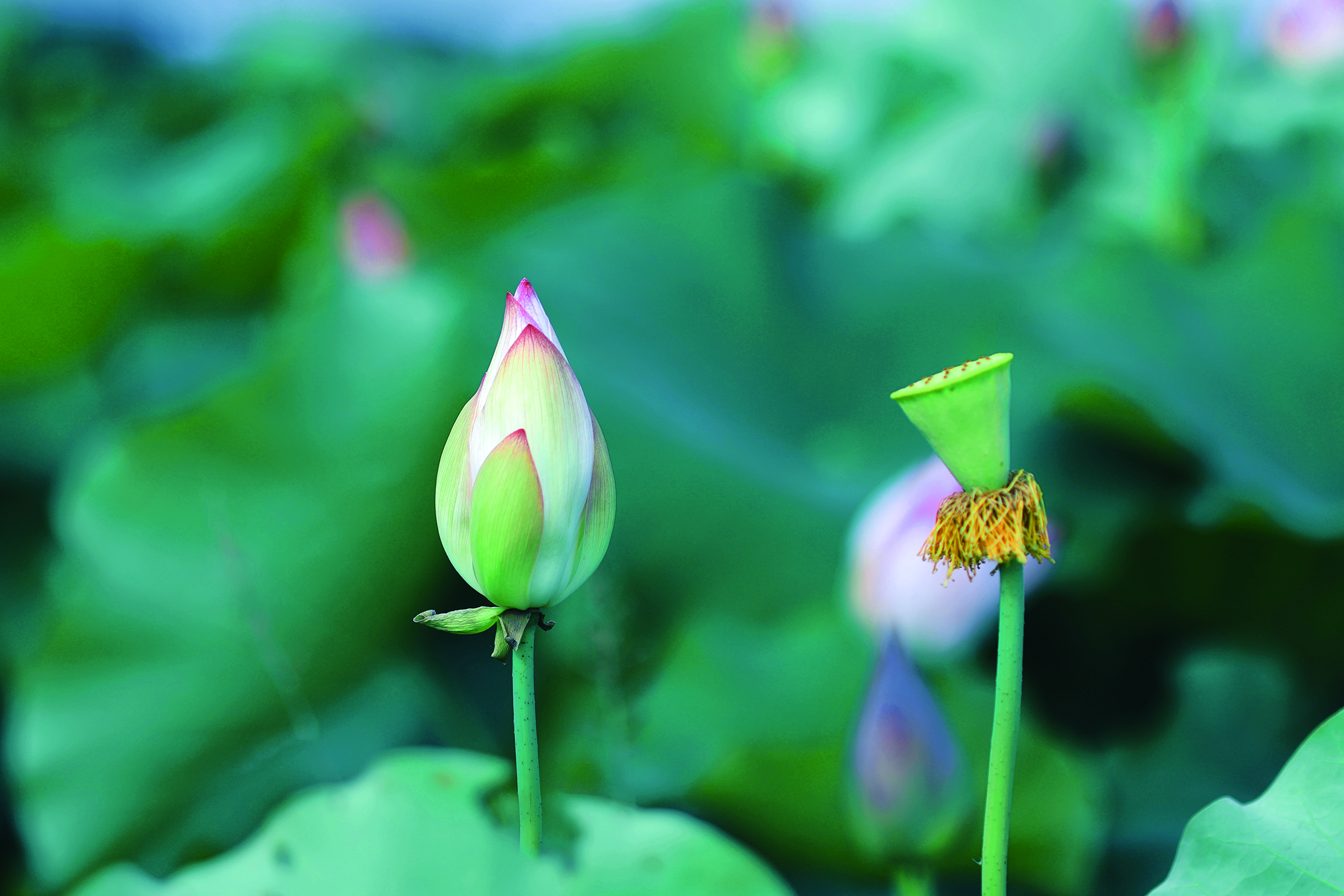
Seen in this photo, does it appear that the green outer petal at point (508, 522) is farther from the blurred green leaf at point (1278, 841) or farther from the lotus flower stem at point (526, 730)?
the blurred green leaf at point (1278, 841)

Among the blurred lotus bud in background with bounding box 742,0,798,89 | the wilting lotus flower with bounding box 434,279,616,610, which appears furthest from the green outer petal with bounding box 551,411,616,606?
the blurred lotus bud in background with bounding box 742,0,798,89

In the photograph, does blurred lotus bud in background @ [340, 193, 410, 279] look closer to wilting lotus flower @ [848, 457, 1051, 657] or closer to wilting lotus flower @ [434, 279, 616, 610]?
wilting lotus flower @ [848, 457, 1051, 657]

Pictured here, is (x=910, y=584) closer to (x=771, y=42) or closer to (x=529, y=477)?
(x=529, y=477)

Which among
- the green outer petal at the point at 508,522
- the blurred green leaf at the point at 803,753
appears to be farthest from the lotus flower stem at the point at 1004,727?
the blurred green leaf at the point at 803,753

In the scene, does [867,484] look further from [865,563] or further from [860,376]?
[865,563]

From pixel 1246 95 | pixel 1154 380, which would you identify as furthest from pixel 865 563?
pixel 1246 95
